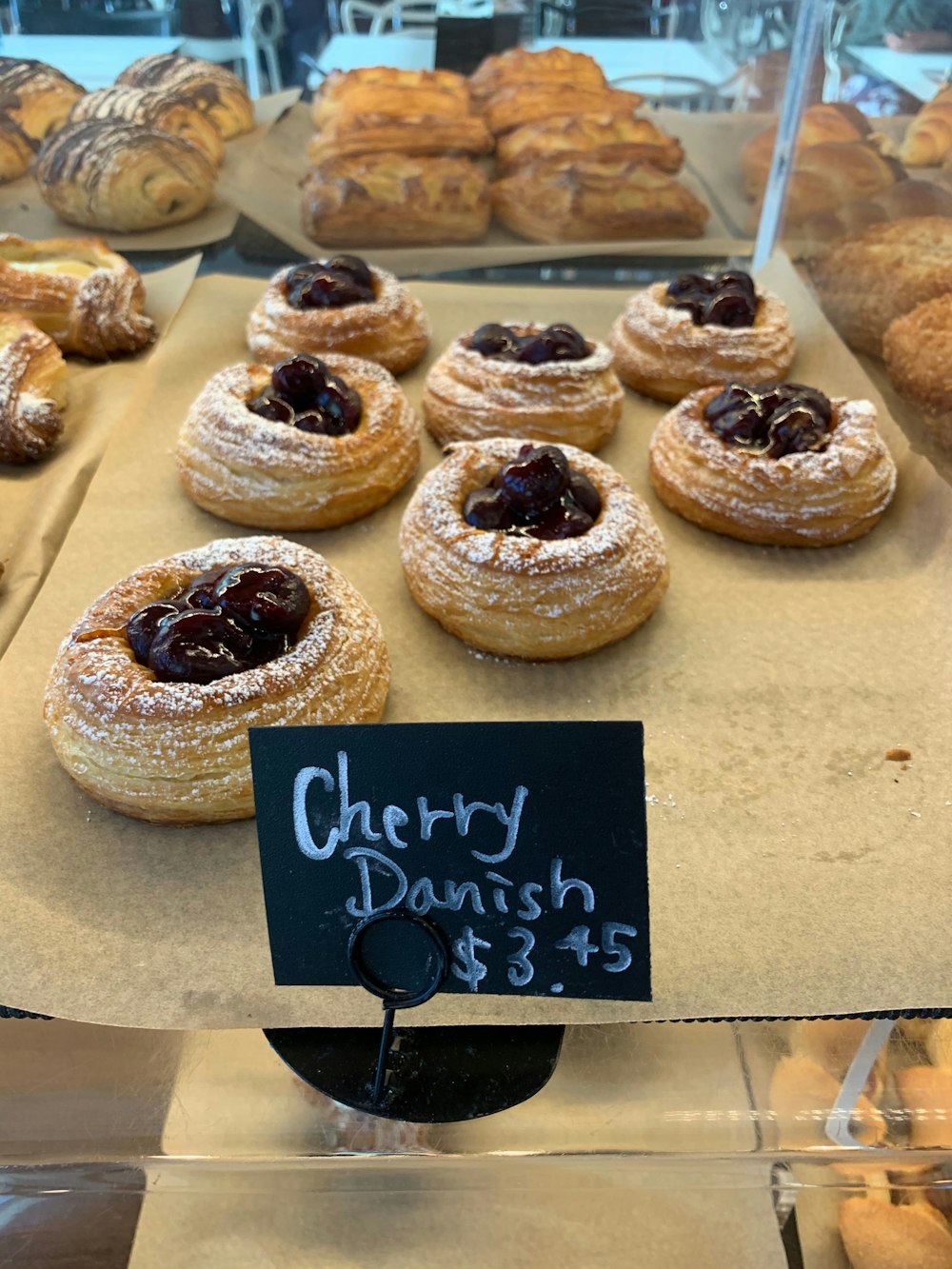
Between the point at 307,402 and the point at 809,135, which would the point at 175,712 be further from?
the point at 809,135

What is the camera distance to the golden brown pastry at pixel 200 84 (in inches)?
159

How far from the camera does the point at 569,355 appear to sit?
2.95m

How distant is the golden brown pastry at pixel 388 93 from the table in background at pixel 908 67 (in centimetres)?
200

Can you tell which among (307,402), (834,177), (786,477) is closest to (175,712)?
(307,402)

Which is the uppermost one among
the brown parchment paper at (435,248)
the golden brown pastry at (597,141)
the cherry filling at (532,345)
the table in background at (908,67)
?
the table in background at (908,67)

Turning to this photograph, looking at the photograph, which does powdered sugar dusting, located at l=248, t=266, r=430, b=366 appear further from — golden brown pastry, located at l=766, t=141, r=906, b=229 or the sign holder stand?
the sign holder stand

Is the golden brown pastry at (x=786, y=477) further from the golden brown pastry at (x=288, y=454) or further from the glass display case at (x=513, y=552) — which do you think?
the golden brown pastry at (x=288, y=454)

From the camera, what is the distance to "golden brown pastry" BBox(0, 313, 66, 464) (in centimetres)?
265

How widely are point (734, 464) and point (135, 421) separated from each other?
1.72 m

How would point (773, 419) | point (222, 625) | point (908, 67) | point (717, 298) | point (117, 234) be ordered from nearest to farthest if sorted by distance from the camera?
point (222, 625)
point (773, 419)
point (908, 67)
point (717, 298)
point (117, 234)

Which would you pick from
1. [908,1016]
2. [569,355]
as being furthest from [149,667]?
[569,355]

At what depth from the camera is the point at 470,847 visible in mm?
1243

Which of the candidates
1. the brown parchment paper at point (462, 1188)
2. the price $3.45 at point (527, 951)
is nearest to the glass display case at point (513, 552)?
the brown parchment paper at point (462, 1188)

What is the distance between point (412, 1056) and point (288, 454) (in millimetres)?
1579
